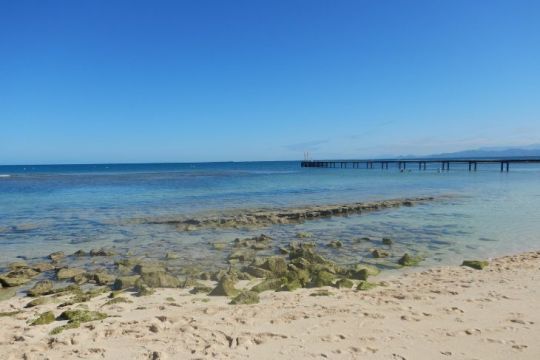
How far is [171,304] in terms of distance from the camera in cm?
720

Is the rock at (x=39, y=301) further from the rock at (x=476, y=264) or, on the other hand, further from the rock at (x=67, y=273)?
the rock at (x=476, y=264)

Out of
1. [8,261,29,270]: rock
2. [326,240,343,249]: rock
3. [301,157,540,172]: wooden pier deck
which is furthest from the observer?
[301,157,540,172]: wooden pier deck

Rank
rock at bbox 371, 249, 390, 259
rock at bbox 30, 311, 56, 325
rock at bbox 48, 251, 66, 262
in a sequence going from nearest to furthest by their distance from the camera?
rock at bbox 30, 311, 56, 325, rock at bbox 371, 249, 390, 259, rock at bbox 48, 251, 66, 262

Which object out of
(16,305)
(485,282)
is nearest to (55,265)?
(16,305)

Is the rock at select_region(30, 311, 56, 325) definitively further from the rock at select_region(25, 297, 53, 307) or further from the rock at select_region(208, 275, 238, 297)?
the rock at select_region(208, 275, 238, 297)

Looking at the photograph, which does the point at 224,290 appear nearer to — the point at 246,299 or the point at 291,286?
the point at 246,299

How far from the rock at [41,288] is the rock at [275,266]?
4452mm

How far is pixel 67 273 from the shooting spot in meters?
9.63

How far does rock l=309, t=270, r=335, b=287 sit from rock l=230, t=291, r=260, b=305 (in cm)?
150

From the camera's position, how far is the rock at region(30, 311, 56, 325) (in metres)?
6.28

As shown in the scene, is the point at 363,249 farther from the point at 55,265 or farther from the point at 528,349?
the point at 55,265

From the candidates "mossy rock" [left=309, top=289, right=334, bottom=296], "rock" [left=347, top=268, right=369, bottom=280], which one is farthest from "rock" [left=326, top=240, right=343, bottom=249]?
"mossy rock" [left=309, top=289, right=334, bottom=296]

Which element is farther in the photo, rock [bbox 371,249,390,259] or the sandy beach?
rock [bbox 371,249,390,259]

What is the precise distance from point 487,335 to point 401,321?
1.09 m
